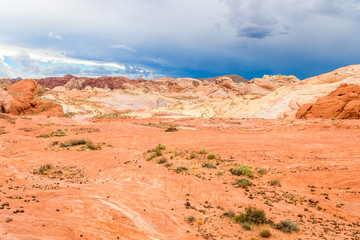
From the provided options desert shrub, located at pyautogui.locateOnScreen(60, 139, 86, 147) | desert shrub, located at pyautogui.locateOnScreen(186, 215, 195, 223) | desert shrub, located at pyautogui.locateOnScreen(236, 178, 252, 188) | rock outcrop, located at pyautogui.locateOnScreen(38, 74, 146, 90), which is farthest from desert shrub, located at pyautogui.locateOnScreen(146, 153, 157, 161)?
rock outcrop, located at pyautogui.locateOnScreen(38, 74, 146, 90)

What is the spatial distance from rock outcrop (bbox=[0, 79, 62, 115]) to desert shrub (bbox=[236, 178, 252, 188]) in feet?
143

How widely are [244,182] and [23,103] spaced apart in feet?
154

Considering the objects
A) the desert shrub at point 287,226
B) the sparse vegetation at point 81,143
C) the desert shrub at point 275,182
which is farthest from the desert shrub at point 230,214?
the sparse vegetation at point 81,143

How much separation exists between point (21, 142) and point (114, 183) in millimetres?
14475

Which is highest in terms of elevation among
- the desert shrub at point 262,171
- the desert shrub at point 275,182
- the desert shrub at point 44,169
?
the desert shrub at point 262,171

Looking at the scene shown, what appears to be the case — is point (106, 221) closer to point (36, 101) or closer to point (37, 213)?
point (37, 213)

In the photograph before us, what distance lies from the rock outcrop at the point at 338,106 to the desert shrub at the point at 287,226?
1037 inches

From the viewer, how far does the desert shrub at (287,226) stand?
6.87m

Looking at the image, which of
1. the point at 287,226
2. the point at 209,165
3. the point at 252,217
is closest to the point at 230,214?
the point at 252,217

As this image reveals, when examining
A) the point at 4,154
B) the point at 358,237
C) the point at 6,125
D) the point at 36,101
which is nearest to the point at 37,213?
the point at 358,237

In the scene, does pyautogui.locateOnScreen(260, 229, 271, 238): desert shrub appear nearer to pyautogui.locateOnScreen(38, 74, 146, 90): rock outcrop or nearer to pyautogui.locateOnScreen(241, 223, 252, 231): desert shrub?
pyautogui.locateOnScreen(241, 223, 252, 231): desert shrub

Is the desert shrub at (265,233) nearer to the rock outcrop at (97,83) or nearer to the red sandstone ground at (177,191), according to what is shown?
the red sandstone ground at (177,191)

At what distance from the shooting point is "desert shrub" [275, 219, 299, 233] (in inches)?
271

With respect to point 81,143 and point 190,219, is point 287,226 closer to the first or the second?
point 190,219
